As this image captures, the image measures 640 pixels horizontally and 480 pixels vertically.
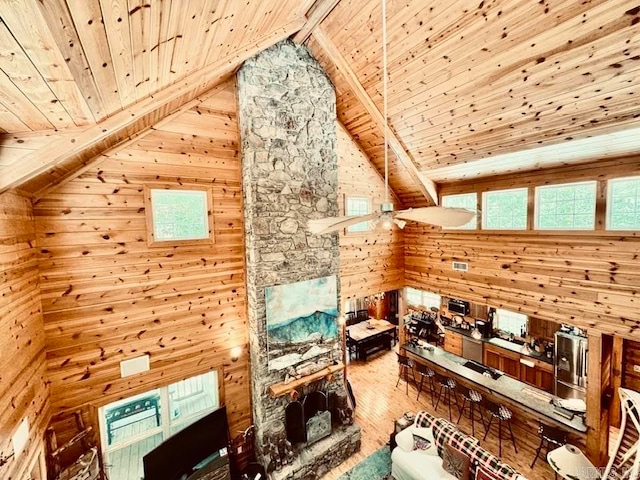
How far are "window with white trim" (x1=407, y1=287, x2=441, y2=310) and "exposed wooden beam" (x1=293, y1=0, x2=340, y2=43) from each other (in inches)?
287

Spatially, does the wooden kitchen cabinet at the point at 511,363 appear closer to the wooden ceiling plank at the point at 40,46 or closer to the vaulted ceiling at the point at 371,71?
the vaulted ceiling at the point at 371,71

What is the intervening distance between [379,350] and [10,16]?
1060 cm

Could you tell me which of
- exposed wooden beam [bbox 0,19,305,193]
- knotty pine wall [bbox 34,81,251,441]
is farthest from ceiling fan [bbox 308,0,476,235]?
knotty pine wall [bbox 34,81,251,441]

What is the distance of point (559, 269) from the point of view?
5.34 metres

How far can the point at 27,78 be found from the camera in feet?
5.56

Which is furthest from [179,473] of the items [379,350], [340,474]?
[379,350]

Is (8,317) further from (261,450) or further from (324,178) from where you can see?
(324,178)

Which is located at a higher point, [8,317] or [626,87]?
[626,87]

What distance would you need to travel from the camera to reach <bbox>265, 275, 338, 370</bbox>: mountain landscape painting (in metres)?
5.24

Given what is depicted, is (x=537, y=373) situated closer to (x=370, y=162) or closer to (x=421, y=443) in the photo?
(x=421, y=443)

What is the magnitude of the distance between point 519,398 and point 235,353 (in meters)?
5.99

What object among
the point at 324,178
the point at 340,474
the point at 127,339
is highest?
the point at 324,178

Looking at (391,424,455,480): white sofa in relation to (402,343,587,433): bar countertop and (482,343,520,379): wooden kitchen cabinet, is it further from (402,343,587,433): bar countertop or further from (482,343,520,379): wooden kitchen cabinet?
(482,343,520,379): wooden kitchen cabinet

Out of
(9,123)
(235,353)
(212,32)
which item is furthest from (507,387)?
(9,123)
